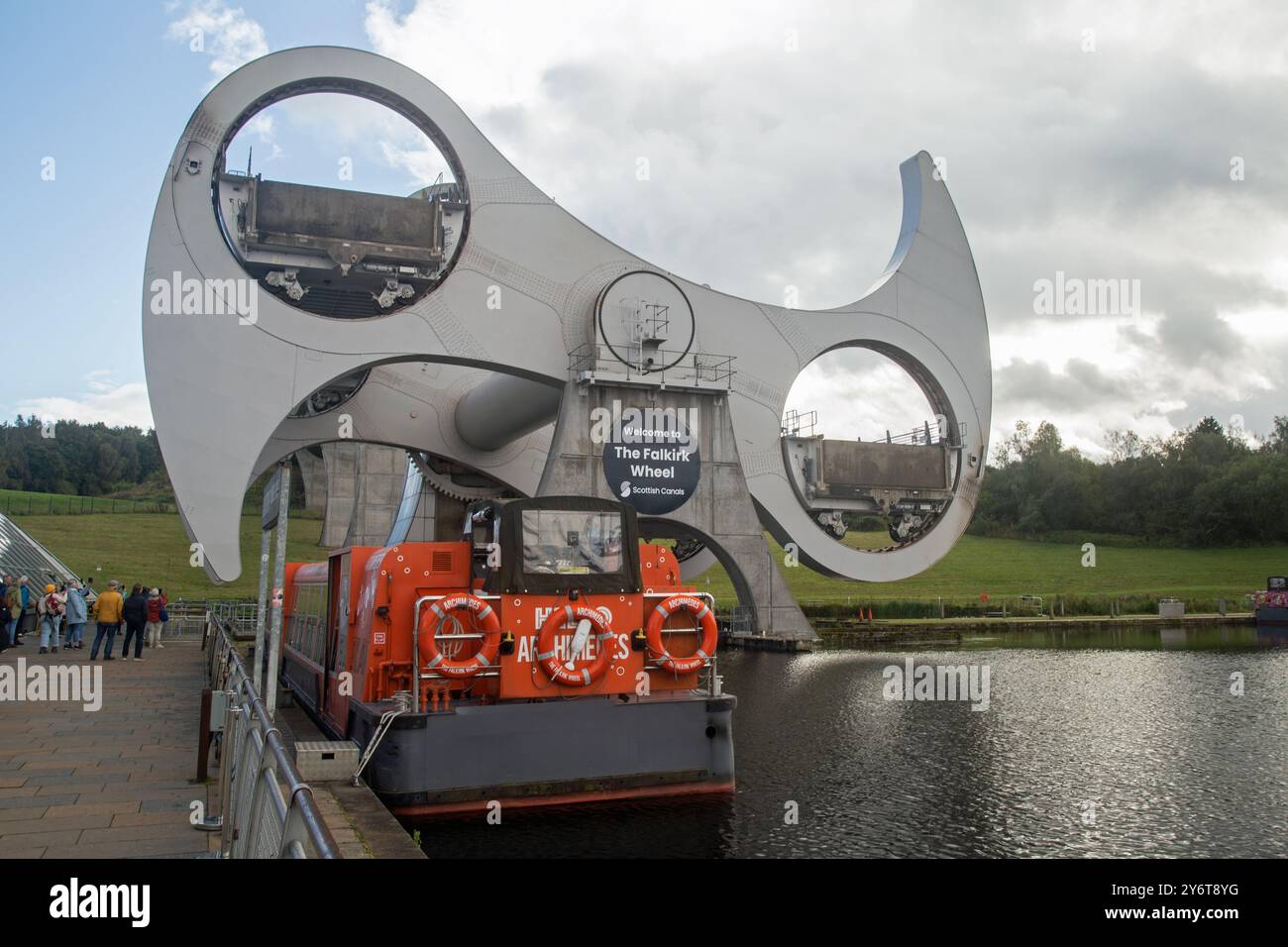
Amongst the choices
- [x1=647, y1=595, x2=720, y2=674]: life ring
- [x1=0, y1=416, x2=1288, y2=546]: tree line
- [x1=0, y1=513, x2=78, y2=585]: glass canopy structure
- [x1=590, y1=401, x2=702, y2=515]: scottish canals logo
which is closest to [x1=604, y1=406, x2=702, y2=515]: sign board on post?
[x1=590, y1=401, x2=702, y2=515]: scottish canals logo

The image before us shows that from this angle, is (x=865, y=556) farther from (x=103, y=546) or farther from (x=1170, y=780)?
(x=103, y=546)

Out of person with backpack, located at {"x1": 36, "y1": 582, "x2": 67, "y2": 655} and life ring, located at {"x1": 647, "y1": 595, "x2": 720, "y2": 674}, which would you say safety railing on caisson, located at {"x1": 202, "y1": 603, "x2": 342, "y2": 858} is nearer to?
life ring, located at {"x1": 647, "y1": 595, "x2": 720, "y2": 674}

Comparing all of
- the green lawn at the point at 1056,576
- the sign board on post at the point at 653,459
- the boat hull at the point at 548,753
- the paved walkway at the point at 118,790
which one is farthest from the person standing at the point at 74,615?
the green lawn at the point at 1056,576

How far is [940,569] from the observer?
2515 inches

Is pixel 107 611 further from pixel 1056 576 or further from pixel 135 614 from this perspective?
pixel 1056 576

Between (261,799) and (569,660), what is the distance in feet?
20.1

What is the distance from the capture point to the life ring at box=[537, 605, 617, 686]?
10672mm

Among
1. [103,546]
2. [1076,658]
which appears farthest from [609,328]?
[103,546]

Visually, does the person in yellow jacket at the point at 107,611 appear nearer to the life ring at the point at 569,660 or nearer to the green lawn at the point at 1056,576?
the life ring at the point at 569,660

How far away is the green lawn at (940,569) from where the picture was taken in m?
51.2

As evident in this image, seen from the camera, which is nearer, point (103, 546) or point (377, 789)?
point (377, 789)
